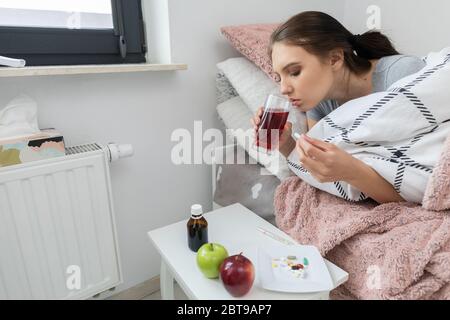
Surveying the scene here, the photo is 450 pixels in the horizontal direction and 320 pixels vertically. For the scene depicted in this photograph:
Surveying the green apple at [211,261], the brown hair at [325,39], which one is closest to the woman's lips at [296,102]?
the brown hair at [325,39]

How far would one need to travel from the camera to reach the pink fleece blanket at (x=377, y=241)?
0.53m

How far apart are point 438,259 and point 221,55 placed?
2.83 ft

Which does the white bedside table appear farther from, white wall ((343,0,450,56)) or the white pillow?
white wall ((343,0,450,56))

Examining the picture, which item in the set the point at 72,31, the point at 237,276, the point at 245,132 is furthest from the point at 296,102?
the point at 72,31

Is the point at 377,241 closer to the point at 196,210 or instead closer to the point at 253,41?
the point at 196,210

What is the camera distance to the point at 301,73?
79 cm

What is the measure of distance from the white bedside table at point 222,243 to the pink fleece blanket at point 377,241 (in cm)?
4

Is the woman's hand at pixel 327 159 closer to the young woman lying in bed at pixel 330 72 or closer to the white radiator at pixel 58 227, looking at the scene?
the young woman lying in bed at pixel 330 72

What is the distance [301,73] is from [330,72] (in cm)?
9

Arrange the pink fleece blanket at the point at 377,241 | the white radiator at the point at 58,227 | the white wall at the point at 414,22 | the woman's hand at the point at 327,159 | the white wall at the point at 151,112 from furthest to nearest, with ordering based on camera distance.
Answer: the white wall at the point at 414,22
the white wall at the point at 151,112
the white radiator at the point at 58,227
the woman's hand at the point at 327,159
the pink fleece blanket at the point at 377,241

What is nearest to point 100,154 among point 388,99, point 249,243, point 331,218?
point 249,243

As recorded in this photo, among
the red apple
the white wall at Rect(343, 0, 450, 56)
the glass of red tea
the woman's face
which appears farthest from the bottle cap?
the white wall at Rect(343, 0, 450, 56)

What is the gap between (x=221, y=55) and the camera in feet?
3.59

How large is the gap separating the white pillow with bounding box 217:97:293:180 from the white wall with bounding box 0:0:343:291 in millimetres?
89
